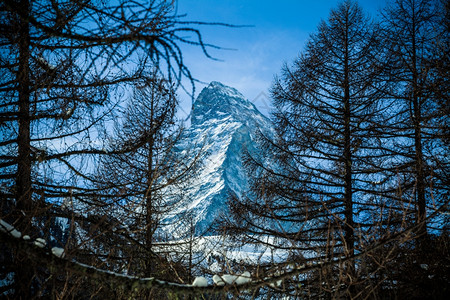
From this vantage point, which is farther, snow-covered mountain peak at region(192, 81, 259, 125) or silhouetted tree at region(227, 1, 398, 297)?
silhouetted tree at region(227, 1, 398, 297)

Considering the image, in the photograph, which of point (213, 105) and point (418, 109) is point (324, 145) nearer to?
point (418, 109)

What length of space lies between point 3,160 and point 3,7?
2.84 metres

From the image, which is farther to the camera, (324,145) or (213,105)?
(324,145)

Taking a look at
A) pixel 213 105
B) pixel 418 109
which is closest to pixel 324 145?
pixel 418 109

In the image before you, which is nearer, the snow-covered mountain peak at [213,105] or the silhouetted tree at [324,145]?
the snow-covered mountain peak at [213,105]

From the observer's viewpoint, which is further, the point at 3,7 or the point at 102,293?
the point at 102,293

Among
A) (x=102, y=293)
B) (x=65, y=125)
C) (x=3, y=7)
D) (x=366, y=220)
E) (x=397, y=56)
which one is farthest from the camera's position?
(x=366, y=220)

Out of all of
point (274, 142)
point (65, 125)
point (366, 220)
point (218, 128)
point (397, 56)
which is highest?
point (218, 128)

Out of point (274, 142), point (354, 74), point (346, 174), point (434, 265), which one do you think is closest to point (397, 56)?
point (354, 74)

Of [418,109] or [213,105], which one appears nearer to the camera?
[213,105]

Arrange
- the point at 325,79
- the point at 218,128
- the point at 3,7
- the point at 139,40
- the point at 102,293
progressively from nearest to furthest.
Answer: the point at 139,40
the point at 3,7
the point at 102,293
the point at 325,79
the point at 218,128

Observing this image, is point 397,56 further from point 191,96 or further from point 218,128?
point 218,128

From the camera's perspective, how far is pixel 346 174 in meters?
7.14

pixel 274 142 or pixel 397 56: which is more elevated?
pixel 397 56
